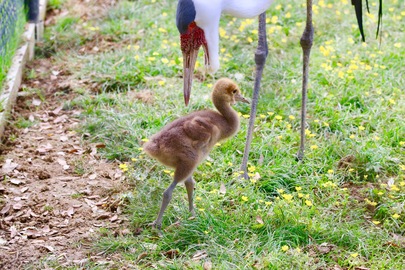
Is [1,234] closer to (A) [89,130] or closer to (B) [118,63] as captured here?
(A) [89,130]

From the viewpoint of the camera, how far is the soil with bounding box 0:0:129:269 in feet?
13.8

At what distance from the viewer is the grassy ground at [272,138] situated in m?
4.16

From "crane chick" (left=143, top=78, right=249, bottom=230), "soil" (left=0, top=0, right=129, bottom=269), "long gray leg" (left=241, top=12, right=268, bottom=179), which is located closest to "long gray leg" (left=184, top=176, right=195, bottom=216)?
"crane chick" (left=143, top=78, right=249, bottom=230)

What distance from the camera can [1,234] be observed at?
4367mm

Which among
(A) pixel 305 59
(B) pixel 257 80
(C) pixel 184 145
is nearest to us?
(C) pixel 184 145

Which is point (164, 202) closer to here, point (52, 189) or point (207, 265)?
point (207, 265)

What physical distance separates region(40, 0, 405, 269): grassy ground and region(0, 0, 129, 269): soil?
130mm

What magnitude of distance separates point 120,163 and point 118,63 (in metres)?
1.57

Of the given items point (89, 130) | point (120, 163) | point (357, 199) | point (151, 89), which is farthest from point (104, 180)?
point (357, 199)

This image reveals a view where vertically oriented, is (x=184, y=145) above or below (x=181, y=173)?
above

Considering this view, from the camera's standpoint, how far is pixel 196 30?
14.5ft

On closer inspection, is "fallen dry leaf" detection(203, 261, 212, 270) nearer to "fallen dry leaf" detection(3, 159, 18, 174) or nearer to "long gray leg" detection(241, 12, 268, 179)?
"long gray leg" detection(241, 12, 268, 179)

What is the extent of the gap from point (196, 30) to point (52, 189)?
149 centimetres

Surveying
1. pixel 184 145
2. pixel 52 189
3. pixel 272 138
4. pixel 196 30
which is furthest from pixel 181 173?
pixel 272 138
